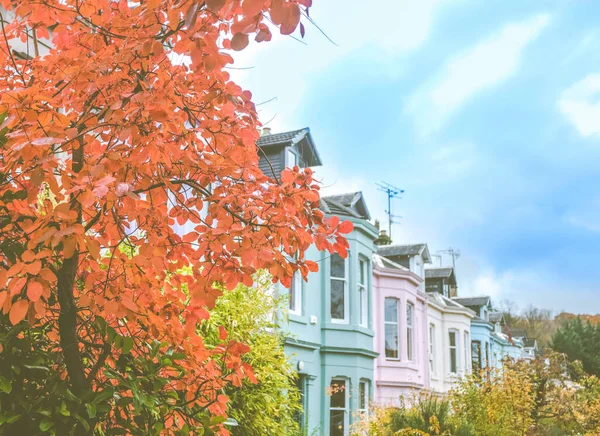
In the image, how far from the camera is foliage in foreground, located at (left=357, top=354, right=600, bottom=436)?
11.3 m

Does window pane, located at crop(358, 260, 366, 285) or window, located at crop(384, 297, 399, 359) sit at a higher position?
window pane, located at crop(358, 260, 366, 285)

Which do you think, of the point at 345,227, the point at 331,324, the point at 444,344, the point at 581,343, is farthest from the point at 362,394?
the point at 581,343

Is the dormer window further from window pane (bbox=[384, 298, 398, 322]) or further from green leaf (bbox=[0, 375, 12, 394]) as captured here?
green leaf (bbox=[0, 375, 12, 394])

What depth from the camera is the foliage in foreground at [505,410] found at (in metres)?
11.3

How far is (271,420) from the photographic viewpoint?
10180 mm

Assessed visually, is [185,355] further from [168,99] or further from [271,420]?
[271,420]

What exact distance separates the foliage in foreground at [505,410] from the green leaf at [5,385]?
7931 millimetres

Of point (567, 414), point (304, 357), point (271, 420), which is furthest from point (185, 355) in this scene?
point (567, 414)

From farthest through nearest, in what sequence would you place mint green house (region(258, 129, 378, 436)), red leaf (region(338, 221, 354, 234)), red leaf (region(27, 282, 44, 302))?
mint green house (region(258, 129, 378, 436))
red leaf (region(338, 221, 354, 234))
red leaf (region(27, 282, 44, 302))

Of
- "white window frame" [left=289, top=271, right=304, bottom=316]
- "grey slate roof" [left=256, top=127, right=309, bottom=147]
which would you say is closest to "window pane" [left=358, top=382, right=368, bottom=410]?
"white window frame" [left=289, top=271, right=304, bottom=316]

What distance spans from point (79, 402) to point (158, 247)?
3.10 ft

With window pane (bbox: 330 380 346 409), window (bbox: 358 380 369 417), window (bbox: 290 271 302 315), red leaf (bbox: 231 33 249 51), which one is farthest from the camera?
window (bbox: 358 380 369 417)

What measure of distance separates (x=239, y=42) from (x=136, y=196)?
0.82 m

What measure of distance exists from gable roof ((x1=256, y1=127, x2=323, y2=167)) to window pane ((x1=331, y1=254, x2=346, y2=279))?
306cm
